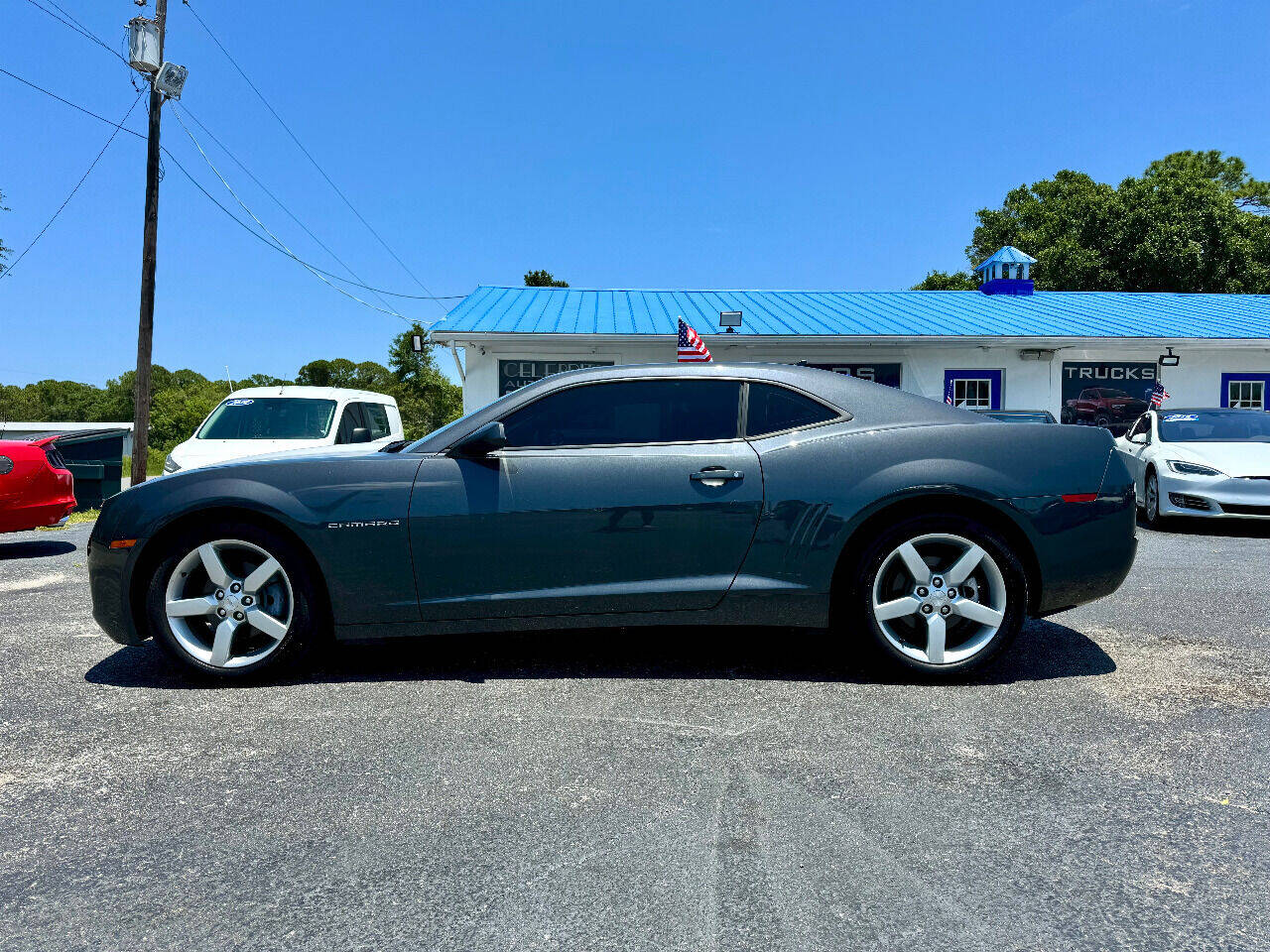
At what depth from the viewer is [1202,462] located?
964cm

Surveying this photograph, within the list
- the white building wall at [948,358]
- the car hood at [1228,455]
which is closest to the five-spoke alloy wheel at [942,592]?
the car hood at [1228,455]

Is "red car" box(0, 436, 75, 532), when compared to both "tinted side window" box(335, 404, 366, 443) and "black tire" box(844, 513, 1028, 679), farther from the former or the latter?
"black tire" box(844, 513, 1028, 679)

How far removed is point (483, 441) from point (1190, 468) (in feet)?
29.2

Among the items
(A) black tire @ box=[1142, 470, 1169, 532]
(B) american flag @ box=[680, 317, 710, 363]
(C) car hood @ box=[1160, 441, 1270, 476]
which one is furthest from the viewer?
(B) american flag @ box=[680, 317, 710, 363]

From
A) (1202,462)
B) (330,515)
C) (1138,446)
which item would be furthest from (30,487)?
(1138,446)

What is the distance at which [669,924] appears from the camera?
2025 mm

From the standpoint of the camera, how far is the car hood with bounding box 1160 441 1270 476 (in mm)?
9453

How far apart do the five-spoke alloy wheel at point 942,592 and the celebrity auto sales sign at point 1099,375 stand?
53.7 feet

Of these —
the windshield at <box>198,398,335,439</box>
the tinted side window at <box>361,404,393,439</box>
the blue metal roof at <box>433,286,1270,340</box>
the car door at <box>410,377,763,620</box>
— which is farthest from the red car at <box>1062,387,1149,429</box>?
the car door at <box>410,377,763,620</box>

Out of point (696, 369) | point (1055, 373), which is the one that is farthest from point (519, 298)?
point (696, 369)

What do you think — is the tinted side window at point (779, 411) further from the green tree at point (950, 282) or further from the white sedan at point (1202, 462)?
the green tree at point (950, 282)

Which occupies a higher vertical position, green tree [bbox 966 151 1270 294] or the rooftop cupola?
green tree [bbox 966 151 1270 294]

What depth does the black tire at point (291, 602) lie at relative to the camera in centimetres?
388

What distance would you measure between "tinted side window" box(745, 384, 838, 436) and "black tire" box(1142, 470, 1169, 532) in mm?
7785
